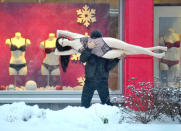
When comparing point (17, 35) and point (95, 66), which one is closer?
point (95, 66)

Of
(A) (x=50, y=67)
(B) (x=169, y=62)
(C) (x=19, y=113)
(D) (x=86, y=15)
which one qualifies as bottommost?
(C) (x=19, y=113)

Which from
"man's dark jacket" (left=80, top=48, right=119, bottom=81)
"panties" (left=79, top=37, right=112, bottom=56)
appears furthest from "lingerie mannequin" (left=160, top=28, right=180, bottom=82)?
"panties" (left=79, top=37, right=112, bottom=56)

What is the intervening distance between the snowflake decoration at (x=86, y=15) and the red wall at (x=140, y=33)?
1.25 m

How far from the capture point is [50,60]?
10.3 meters

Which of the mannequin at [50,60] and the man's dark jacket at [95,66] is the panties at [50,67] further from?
the man's dark jacket at [95,66]

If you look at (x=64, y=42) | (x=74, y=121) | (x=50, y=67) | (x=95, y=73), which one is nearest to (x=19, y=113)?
(x=74, y=121)

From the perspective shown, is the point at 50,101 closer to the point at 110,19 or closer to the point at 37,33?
the point at 37,33

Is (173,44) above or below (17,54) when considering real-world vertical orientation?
above

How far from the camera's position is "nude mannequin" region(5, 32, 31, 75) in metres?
10.3

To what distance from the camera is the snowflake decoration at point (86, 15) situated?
34.7 ft

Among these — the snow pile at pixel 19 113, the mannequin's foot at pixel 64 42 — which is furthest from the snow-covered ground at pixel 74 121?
the mannequin's foot at pixel 64 42

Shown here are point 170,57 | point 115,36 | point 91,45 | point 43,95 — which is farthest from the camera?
point 170,57

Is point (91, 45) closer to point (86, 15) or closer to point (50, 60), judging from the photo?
point (50, 60)

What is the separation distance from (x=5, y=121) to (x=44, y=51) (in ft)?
12.9
